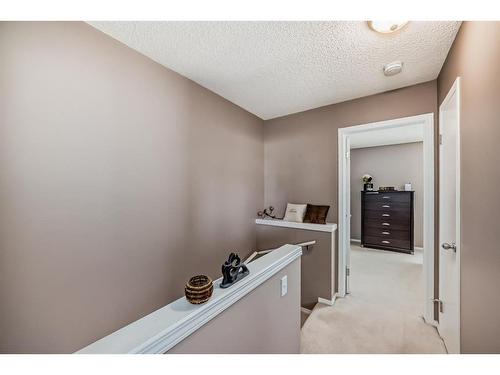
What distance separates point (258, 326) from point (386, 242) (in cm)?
434

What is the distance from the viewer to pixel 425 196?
1914mm

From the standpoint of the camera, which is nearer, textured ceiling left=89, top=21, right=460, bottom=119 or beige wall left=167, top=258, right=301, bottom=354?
beige wall left=167, top=258, right=301, bottom=354

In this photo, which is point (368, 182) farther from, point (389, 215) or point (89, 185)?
point (89, 185)

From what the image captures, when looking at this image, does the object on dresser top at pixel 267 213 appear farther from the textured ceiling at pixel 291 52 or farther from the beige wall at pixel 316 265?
the textured ceiling at pixel 291 52

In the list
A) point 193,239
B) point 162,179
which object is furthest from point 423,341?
point 162,179

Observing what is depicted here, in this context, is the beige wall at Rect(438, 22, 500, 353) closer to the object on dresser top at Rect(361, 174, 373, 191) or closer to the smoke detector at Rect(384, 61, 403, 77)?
the smoke detector at Rect(384, 61, 403, 77)

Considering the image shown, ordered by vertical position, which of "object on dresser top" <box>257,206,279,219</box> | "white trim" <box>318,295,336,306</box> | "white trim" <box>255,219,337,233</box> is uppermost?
"object on dresser top" <box>257,206,279,219</box>

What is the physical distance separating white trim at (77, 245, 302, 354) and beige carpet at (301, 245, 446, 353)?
1.28 meters

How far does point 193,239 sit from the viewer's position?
1.98 m

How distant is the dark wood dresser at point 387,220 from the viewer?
159 inches

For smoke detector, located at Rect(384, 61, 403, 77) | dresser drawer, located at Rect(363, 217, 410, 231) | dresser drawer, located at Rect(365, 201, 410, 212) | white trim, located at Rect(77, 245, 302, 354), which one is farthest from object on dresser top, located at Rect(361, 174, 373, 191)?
white trim, located at Rect(77, 245, 302, 354)

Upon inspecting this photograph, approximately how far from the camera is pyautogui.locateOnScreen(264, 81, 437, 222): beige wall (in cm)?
203

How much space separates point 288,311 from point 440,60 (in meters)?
2.34
